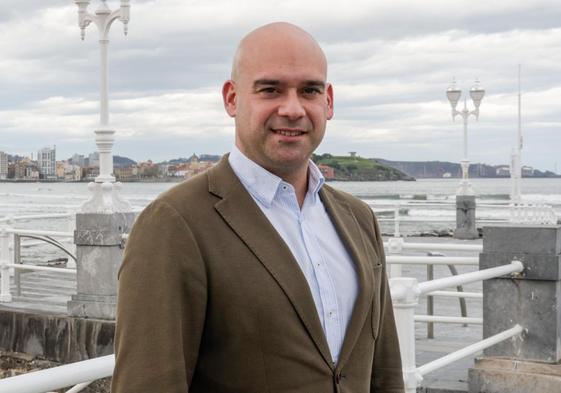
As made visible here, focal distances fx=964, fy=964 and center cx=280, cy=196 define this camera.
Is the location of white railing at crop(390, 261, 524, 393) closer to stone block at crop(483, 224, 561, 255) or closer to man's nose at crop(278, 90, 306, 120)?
stone block at crop(483, 224, 561, 255)

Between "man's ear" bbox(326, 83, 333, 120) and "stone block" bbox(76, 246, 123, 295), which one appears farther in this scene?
"stone block" bbox(76, 246, 123, 295)

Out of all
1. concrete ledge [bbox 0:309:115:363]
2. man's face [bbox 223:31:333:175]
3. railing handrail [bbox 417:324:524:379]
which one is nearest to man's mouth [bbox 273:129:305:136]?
man's face [bbox 223:31:333:175]

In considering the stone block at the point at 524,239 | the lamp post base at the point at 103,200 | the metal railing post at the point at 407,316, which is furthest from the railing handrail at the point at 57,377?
the lamp post base at the point at 103,200

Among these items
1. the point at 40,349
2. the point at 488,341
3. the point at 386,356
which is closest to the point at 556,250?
the point at 488,341

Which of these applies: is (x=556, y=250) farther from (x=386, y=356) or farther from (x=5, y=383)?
(x=5, y=383)

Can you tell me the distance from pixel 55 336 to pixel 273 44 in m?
9.20

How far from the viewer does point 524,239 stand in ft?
21.8

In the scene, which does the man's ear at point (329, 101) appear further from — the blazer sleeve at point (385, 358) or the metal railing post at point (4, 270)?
the metal railing post at point (4, 270)

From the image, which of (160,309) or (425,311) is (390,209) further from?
(160,309)

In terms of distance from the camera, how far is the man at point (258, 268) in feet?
6.75

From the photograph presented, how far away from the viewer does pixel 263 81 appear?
7.38 ft

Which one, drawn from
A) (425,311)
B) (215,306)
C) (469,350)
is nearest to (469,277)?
(469,350)

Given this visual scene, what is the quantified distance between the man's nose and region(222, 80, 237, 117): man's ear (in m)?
0.15

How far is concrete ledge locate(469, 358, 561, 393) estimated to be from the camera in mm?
6453
